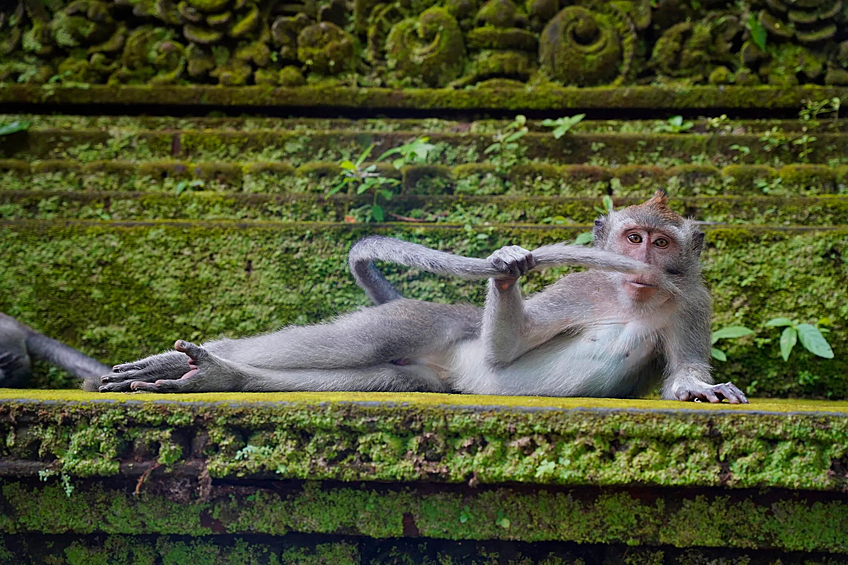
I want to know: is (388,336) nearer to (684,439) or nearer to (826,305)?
(684,439)

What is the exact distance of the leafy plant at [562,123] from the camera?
483 cm

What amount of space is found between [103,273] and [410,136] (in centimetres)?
213

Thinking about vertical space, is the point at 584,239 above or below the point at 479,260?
below

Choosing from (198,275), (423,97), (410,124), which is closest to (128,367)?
(198,275)

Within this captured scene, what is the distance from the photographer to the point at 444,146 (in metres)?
4.86

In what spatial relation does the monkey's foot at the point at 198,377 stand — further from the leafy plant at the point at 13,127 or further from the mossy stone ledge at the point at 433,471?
the leafy plant at the point at 13,127

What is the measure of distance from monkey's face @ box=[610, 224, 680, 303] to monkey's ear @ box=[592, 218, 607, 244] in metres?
0.19

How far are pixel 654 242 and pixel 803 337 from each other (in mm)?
1267

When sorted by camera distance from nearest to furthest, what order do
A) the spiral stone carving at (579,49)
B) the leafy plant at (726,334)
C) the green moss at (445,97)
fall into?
the leafy plant at (726,334)
the green moss at (445,97)
the spiral stone carving at (579,49)

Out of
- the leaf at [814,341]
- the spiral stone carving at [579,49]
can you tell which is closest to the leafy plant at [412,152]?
the spiral stone carving at [579,49]

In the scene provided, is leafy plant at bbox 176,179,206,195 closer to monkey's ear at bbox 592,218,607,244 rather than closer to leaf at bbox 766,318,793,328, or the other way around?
monkey's ear at bbox 592,218,607,244

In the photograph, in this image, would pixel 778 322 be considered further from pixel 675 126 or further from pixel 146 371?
pixel 146 371

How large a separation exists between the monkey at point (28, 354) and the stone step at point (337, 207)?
716 millimetres

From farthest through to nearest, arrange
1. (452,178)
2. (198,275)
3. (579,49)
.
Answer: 1. (579,49)
2. (452,178)
3. (198,275)
